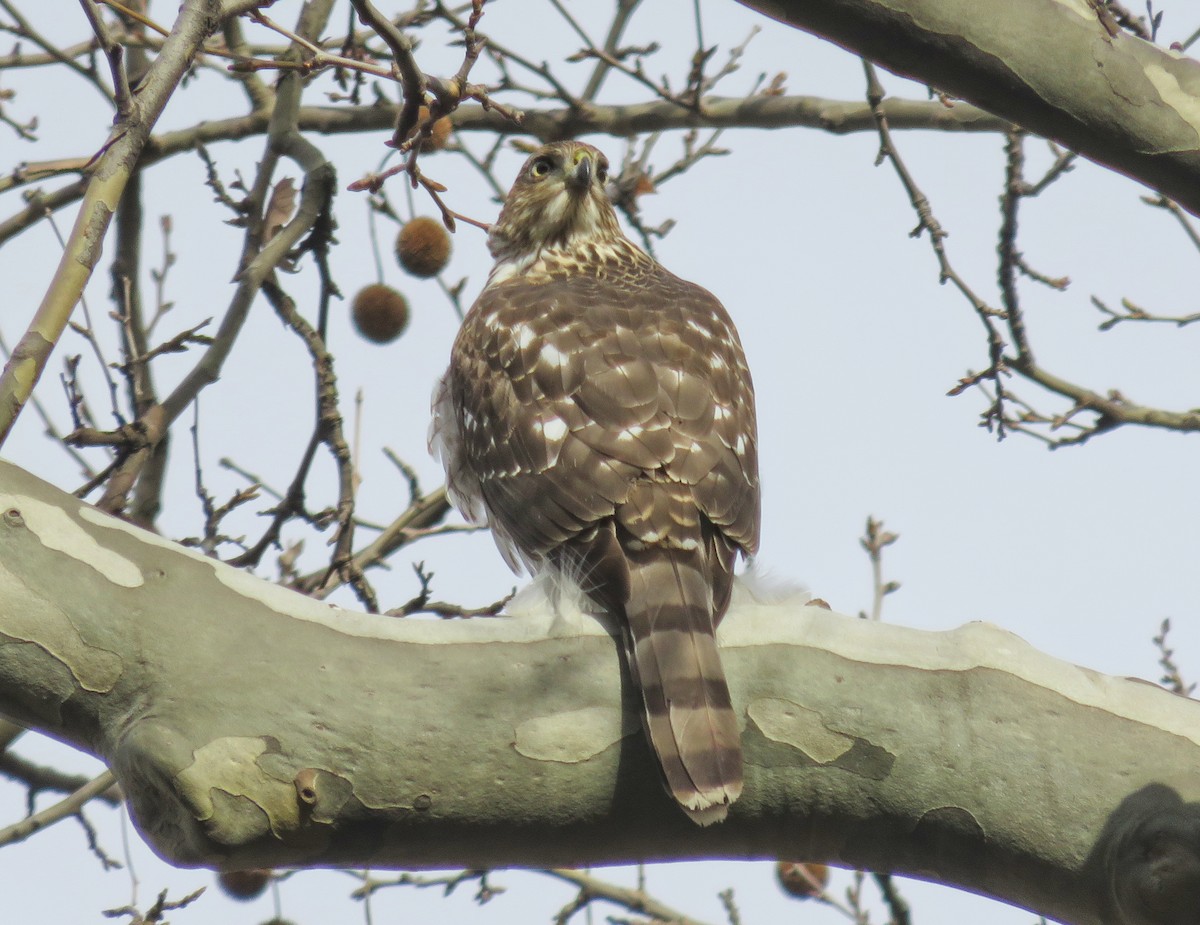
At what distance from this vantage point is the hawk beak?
5.19m

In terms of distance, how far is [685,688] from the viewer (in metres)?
2.42

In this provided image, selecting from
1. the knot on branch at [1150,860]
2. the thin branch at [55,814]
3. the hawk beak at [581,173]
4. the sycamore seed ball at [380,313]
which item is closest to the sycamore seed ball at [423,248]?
the sycamore seed ball at [380,313]

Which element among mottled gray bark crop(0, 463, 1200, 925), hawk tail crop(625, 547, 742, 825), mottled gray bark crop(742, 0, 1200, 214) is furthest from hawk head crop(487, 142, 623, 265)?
mottled gray bark crop(0, 463, 1200, 925)

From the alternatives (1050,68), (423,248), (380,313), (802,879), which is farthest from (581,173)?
(1050,68)

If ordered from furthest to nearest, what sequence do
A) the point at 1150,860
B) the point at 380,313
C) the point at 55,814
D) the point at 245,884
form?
the point at 380,313 → the point at 245,884 → the point at 55,814 → the point at 1150,860

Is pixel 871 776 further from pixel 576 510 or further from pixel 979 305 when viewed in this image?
pixel 979 305

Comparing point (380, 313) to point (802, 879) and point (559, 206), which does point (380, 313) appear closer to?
point (559, 206)

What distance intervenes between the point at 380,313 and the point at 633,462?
214cm

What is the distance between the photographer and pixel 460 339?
4.28 m

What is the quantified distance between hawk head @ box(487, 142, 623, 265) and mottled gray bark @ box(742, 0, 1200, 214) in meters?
2.78

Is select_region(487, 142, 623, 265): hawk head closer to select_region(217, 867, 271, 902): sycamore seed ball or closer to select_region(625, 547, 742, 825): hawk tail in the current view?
select_region(217, 867, 271, 902): sycamore seed ball

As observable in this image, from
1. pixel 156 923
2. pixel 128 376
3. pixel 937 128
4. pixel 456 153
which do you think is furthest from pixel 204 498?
pixel 937 128

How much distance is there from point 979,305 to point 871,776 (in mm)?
1974

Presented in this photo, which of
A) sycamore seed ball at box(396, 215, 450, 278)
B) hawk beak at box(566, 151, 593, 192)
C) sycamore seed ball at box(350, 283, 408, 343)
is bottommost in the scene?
sycamore seed ball at box(350, 283, 408, 343)
